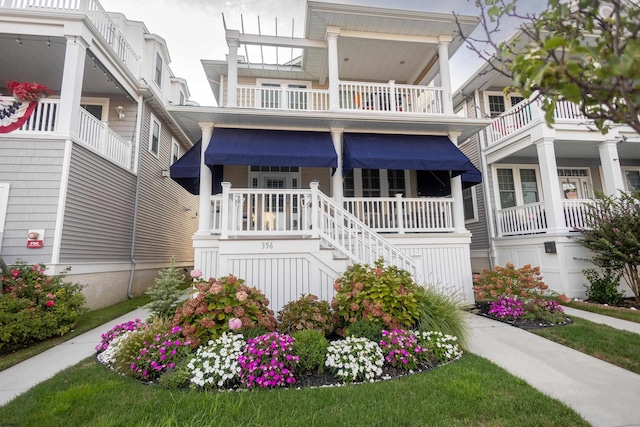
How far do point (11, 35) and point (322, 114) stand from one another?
26.1 feet

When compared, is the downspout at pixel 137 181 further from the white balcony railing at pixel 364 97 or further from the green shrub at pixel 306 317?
the green shrub at pixel 306 317

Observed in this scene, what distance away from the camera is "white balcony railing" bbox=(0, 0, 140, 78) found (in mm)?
7395

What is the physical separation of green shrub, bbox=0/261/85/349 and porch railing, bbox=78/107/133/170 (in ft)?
11.2

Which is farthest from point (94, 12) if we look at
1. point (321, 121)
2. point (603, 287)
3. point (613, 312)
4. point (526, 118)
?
point (603, 287)

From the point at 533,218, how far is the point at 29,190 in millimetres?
13205

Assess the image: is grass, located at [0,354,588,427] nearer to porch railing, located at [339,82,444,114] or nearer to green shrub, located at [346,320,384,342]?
green shrub, located at [346,320,384,342]

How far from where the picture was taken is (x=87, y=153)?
25.2ft

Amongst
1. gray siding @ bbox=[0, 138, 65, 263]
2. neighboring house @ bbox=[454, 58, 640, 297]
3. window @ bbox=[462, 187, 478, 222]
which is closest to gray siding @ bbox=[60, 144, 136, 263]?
gray siding @ bbox=[0, 138, 65, 263]

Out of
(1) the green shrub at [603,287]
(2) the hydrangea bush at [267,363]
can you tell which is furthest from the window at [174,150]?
(1) the green shrub at [603,287]

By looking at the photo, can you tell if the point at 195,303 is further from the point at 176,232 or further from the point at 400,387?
the point at 176,232

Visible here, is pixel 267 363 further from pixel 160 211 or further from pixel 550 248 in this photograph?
pixel 160 211

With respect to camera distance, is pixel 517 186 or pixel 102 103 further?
pixel 517 186

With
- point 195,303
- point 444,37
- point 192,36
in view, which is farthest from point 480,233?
point 192,36

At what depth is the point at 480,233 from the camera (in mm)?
11508
